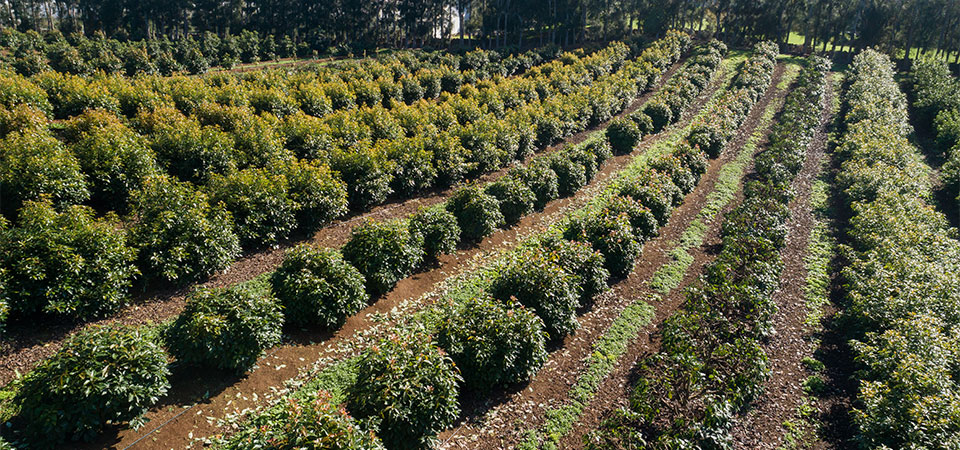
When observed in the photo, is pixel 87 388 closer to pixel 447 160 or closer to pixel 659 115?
pixel 447 160

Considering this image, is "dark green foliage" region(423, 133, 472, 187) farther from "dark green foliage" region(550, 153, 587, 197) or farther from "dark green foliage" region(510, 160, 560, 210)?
"dark green foliage" region(550, 153, 587, 197)

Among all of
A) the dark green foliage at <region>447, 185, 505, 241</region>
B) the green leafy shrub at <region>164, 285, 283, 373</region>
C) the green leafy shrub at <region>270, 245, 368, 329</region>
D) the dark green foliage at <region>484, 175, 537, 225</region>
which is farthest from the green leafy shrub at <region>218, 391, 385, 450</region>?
the dark green foliage at <region>484, 175, 537, 225</region>

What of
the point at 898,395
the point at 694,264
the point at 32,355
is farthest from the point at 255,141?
the point at 898,395

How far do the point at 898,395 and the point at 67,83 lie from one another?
32226 mm

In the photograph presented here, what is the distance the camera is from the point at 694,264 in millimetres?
16906

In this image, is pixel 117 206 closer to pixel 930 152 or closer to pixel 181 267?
pixel 181 267

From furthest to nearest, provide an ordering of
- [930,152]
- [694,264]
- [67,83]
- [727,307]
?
[930,152] < [67,83] < [694,264] < [727,307]

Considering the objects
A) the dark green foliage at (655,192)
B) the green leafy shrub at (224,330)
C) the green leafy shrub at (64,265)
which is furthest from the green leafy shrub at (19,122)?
the dark green foliage at (655,192)

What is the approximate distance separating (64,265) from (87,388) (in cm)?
411

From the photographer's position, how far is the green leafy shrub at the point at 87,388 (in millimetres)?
7180

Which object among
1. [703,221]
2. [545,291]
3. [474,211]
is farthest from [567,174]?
[545,291]

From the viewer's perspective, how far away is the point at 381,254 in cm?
1280

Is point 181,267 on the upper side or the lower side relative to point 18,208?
lower

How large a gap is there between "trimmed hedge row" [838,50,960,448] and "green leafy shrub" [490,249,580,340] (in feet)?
20.8
